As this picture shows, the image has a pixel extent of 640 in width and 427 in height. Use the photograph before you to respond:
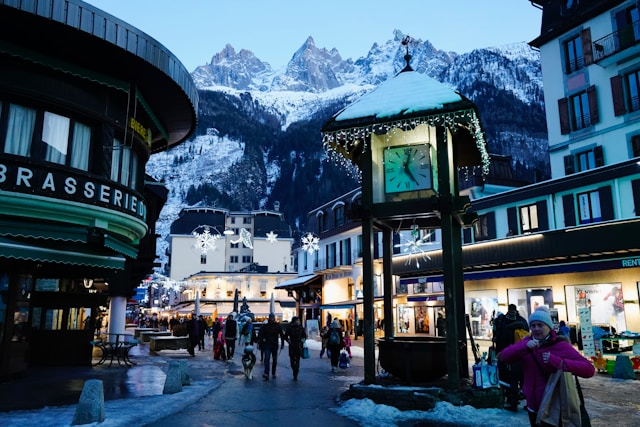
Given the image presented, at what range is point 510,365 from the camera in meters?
9.84

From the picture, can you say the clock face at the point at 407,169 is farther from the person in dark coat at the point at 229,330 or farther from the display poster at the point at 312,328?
the display poster at the point at 312,328

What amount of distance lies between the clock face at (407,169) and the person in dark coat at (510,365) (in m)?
3.33

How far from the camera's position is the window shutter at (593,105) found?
80.4 feet

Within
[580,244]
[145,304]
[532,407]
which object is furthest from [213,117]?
[532,407]

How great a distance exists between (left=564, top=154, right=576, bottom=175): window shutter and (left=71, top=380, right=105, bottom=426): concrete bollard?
24212mm

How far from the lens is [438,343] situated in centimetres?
1062

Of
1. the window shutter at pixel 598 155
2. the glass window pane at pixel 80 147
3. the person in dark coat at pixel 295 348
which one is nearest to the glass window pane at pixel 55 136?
the glass window pane at pixel 80 147

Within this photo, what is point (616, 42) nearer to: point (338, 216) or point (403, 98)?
point (403, 98)

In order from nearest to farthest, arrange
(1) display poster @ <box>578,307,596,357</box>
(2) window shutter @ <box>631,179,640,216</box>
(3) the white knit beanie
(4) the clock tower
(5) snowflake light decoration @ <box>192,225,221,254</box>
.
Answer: (3) the white knit beanie < (4) the clock tower < (1) display poster @ <box>578,307,596,357</box> < (2) window shutter @ <box>631,179,640,216</box> < (5) snowflake light decoration @ <box>192,225,221,254</box>

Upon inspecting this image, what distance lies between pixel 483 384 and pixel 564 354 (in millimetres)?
5546

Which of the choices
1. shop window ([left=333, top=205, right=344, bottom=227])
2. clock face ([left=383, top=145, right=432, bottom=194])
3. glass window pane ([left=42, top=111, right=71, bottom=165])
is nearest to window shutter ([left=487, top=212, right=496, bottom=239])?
clock face ([left=383, top=145, right=432, bottom=194])

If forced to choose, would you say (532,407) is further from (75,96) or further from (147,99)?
(147,99)

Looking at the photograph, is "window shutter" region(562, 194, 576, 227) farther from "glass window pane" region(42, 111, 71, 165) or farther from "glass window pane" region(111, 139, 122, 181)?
"glass window pane" region(42, 111, 71, 165)

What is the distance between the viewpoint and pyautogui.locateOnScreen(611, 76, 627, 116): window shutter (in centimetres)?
2330
